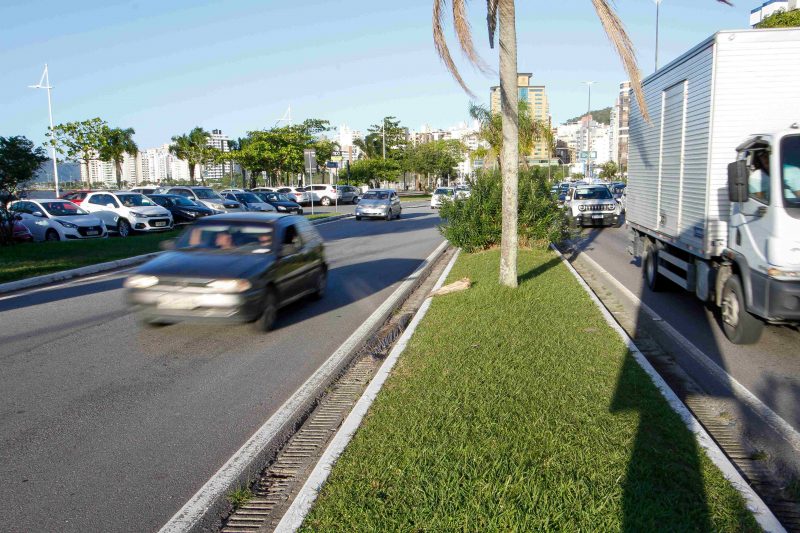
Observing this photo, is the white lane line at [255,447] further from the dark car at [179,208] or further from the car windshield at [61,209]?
the dark car at [179,208]

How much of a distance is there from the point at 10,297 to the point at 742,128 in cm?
1170

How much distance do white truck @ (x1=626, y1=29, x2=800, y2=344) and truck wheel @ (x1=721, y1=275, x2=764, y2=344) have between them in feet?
0.04

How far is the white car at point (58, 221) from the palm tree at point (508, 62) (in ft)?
53.6

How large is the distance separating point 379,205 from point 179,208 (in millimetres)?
9364

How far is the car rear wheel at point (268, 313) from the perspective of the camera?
28.2ft

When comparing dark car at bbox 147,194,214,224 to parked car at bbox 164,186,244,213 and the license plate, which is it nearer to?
parked car at bbox 164,186,244,213

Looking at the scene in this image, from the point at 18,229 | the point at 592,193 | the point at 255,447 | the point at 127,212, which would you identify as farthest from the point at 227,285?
the point at 592,193

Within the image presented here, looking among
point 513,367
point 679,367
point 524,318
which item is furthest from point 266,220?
point 679,367

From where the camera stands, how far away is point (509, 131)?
10.0m

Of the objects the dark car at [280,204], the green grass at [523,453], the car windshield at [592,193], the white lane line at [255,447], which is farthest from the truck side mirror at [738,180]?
the dark car at [280,204]

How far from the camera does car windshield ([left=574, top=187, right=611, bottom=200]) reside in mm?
27302

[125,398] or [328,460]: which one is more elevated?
[328,460]

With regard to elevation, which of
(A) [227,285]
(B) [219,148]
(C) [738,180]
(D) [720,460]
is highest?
(B) [219,148]

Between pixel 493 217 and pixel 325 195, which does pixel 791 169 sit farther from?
pixel 325 195
